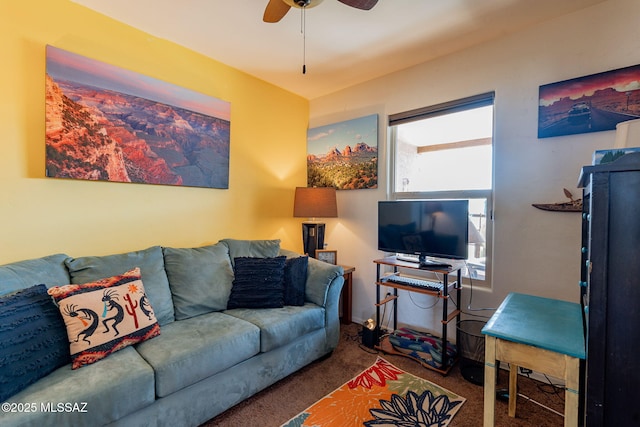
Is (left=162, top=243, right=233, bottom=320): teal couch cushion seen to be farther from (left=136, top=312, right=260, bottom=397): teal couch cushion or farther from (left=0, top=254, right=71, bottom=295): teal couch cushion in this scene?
(left=0, top=254, right=71, bottom=295): teal couch cushion

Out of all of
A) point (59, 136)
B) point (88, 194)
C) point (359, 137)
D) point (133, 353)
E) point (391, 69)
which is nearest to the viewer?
point (133, 353)

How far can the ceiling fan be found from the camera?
149cm

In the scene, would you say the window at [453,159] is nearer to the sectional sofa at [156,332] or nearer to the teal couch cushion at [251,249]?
the sectional sofa at [156,332]

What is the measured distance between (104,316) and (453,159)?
2.83 meters

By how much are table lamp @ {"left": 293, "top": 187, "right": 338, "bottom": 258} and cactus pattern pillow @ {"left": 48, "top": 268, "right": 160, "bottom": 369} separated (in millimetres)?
1652

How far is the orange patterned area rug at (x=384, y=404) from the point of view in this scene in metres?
1.66

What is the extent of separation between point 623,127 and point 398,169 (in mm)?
1792

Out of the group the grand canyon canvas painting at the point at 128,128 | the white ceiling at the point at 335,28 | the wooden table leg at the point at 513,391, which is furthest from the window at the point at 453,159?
the grand canyon canvas painting at the point at 128,128

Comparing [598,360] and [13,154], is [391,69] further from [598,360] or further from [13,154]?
[13,154]

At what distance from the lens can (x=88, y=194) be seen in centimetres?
201

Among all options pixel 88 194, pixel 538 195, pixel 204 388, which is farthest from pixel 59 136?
pixel 538 195

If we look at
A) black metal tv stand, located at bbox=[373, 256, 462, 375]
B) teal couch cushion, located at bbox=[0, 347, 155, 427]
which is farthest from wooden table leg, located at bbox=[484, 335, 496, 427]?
teal couch cushion, located at bbox=[0, 347, 155, 427]

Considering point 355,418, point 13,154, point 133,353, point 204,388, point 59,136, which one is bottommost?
point 355,418

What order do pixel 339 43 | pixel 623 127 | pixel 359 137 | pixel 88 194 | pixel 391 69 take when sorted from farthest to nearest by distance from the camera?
pixel 359 137
pixel 391 69
pixel 339 43
pixel 88 194
pixel 623 127
